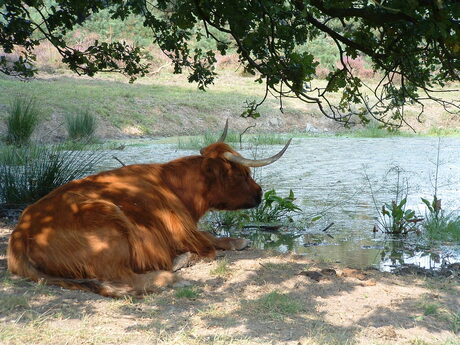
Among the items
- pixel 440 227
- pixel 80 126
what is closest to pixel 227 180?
pixel 440 227

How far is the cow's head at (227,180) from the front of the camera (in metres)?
5.96

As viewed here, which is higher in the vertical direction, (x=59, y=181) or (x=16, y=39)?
(x=16, y=39)

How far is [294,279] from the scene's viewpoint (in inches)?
197

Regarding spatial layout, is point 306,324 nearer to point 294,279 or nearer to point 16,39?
point 294,279

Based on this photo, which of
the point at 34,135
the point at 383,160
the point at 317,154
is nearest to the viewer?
the point at 383,160

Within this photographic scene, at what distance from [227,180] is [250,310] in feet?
6.32

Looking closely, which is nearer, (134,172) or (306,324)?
(306,324)

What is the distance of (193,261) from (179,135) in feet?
45.4

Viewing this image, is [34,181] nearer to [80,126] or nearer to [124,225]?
[124,225]

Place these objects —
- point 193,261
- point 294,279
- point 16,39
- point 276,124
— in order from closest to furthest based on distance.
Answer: point 294,279
point 193,261
point 16,39
point 276,124

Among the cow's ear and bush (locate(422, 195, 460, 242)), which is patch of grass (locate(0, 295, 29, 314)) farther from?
bush (locate(422, 195, 460, 242))

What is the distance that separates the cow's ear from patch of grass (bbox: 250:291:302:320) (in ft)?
5.55

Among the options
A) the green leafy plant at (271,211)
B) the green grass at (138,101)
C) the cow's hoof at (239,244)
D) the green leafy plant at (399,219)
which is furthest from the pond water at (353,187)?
the green grass at (138,101)

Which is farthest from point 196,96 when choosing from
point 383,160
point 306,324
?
point 306,324
